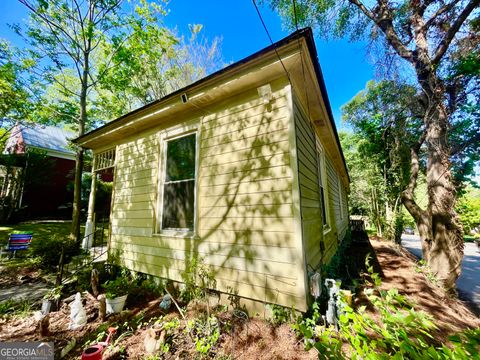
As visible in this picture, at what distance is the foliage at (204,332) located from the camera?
2.40 metres

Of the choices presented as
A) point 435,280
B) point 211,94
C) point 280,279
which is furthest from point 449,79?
point 280,279

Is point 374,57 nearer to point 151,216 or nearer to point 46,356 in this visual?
point 151,216

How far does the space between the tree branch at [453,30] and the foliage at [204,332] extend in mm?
8408

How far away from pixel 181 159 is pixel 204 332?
3048 mm

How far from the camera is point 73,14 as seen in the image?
809 cm

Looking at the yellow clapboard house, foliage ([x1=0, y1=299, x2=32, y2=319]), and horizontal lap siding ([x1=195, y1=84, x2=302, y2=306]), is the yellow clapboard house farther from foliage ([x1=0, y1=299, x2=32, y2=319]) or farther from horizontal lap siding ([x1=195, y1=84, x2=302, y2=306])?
foliage ([x1=0, y1=299, x2=32, y2=319])

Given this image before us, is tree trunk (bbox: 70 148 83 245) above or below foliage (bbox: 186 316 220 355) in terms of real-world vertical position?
above

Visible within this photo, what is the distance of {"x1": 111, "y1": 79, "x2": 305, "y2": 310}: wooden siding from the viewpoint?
9.34 feet

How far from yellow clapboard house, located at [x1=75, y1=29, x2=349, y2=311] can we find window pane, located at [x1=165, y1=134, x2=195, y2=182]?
0.02 metres

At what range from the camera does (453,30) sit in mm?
5496

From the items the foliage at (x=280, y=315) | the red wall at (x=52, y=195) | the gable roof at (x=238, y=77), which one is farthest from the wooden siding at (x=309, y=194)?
the red wall at (x=52, y=195)

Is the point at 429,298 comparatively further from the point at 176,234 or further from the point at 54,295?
the point at 54,295

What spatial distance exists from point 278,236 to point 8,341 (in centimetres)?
396

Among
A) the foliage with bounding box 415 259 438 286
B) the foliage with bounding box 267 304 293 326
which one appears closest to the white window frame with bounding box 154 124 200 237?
the foliage with bounding box 267 304 293 326
